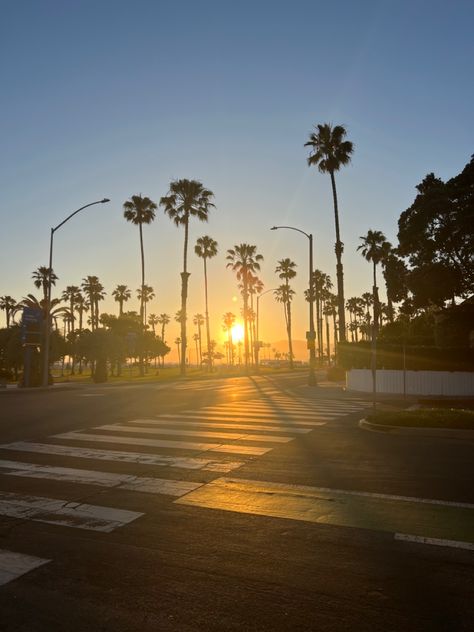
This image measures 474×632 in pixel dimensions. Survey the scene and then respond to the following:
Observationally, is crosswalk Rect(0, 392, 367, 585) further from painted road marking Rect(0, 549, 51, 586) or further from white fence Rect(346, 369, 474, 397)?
white fence Rect(346, 369, 474, 397)

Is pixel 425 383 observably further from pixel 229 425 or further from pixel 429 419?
pixel 229 425

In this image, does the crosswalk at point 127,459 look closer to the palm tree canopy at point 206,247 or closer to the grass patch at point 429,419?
the grass patch at point 429,419

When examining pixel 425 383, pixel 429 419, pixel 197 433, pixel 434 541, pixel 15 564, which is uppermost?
pixel 425 383

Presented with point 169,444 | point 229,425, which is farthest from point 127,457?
point 229,425

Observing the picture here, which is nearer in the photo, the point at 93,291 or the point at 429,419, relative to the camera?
the point at 429,419

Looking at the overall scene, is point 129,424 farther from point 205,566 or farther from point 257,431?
point 205,566

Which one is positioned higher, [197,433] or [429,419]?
[429,419]

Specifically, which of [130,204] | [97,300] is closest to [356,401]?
[130,204]

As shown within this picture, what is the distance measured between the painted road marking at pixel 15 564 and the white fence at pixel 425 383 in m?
22.9

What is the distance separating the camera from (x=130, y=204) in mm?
61438

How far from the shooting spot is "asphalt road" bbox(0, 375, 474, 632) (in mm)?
3873

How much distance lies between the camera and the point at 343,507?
6504 mm

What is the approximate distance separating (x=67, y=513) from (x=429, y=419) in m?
9.49

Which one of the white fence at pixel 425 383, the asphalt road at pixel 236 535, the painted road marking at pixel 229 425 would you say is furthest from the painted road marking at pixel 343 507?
the white fence at pixel 425 383
